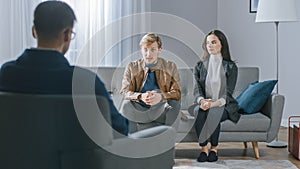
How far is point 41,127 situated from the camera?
66.9 inches

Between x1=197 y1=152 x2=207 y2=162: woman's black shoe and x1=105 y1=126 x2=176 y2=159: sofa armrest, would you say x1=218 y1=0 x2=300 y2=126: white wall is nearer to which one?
x1=197 y1=152 x2=207 y2=162: woman's black shoe

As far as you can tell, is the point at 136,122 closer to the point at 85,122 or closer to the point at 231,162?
the point at 231,162

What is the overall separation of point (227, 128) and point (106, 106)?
2585 millimetres

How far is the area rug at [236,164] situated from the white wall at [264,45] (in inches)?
73.4

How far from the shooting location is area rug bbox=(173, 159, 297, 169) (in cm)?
385

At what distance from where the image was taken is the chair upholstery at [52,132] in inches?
66.2

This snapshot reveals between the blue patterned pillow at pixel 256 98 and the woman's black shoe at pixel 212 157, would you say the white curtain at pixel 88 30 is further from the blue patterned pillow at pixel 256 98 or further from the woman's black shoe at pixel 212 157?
the woman's black shoe at pixel 212 157

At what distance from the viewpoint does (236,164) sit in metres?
3.95

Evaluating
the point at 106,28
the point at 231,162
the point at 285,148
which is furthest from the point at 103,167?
the point at 106,28

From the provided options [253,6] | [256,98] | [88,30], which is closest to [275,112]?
[256,98]

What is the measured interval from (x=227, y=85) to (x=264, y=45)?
185 cm

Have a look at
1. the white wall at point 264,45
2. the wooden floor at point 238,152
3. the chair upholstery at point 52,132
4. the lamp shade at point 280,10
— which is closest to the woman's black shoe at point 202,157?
the wooden floor at point 238,152

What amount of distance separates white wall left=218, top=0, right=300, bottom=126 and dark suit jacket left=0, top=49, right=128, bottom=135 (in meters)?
4.36

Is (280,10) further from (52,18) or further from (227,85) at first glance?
(52,18)
